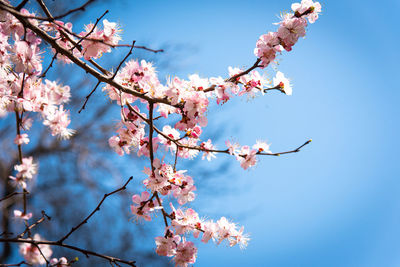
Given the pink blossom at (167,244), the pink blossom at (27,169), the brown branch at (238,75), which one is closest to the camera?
the pink blossom at (27,169)

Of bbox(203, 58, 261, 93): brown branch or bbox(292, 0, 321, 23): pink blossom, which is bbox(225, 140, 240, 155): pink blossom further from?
bbox(292, 0, 321, 23): pink blossom

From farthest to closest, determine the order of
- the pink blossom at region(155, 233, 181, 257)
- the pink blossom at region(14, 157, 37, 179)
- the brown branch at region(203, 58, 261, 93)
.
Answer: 1. the pink blossom at region(155, 233, 181, 257)
2. the brown branch at region(203, 58, 261, 93)
3. the pink blossom at region(14, 157, 37, 179)

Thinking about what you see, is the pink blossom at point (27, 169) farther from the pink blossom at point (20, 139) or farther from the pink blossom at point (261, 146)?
the pink blossom at point (261, 146)

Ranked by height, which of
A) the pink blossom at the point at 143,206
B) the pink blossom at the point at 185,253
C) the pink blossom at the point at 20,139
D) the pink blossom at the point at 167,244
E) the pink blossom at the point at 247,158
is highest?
the pink blossom at the point at 20,139

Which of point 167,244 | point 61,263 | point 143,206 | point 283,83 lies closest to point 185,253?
point 167,244

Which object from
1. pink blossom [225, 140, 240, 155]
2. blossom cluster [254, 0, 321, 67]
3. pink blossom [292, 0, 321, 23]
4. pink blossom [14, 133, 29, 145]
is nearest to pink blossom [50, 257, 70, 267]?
pink blossom [14, 133, 29, 145]

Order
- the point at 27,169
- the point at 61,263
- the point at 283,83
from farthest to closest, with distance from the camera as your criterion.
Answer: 1. the point at 283,83
2. the point at 61,263
3. the point at 27,169

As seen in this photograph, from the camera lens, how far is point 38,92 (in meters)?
1.19

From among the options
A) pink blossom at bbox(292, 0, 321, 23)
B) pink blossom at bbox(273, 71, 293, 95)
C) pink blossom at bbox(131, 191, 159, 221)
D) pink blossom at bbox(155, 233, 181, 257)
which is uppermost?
pink blossom at bbox(292, 0, 321, 23)

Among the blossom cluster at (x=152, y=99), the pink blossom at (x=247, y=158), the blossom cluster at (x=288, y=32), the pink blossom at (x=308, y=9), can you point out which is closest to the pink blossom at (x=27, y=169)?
the blossom cluster at (x=152, y=99)

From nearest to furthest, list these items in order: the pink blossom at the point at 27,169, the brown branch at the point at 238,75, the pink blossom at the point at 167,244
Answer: the pink blossom at the point at 27,169 → the brown branch at the point at 238,75 → the pink blossom at the point at 167,244

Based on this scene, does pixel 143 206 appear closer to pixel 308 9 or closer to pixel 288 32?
pixel 288 32

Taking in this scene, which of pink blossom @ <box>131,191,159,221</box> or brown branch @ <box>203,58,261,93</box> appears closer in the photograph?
brown branch @ <box>203,58,261,93</box>

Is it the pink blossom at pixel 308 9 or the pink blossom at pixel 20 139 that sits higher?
the pink blossom at pixel 308 9
